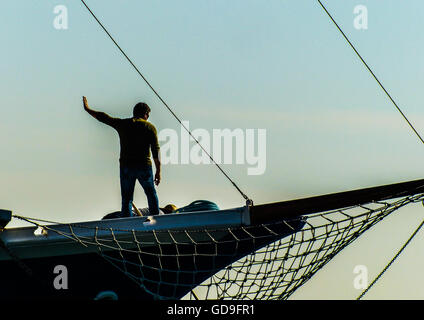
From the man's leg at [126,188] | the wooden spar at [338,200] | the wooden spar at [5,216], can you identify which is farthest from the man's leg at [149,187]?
the wooden spar at [5,216]

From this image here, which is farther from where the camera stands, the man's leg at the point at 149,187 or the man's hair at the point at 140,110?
the man's hair at the point at 140,110

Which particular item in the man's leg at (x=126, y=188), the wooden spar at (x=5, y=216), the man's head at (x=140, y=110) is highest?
the man's head at (x=140, y=110)

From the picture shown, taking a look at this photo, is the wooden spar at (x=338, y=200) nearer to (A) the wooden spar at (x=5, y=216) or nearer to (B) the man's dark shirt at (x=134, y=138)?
(B) the man's dark shirt at (x=134, y=138)

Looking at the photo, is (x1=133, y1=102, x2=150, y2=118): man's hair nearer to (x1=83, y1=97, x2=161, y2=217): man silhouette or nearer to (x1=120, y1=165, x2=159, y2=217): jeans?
(x1=83, y1=97, x2=161, y2=217): man silhouette

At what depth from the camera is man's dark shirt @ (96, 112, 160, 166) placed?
72.5 ft

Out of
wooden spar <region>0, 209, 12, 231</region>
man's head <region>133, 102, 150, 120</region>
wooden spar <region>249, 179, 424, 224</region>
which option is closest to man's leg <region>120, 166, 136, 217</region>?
man's head <region>133, 102, 150, 120</region>

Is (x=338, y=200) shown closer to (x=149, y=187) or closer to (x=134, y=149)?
(x=149, y=187)

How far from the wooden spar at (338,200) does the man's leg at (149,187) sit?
1.80m

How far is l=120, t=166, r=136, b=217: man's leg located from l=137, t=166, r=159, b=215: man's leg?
4.8 inches

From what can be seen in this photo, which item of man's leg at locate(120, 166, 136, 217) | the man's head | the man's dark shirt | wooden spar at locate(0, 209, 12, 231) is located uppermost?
the man's head

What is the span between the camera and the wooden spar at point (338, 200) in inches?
838

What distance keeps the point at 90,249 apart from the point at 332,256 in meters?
3.44
